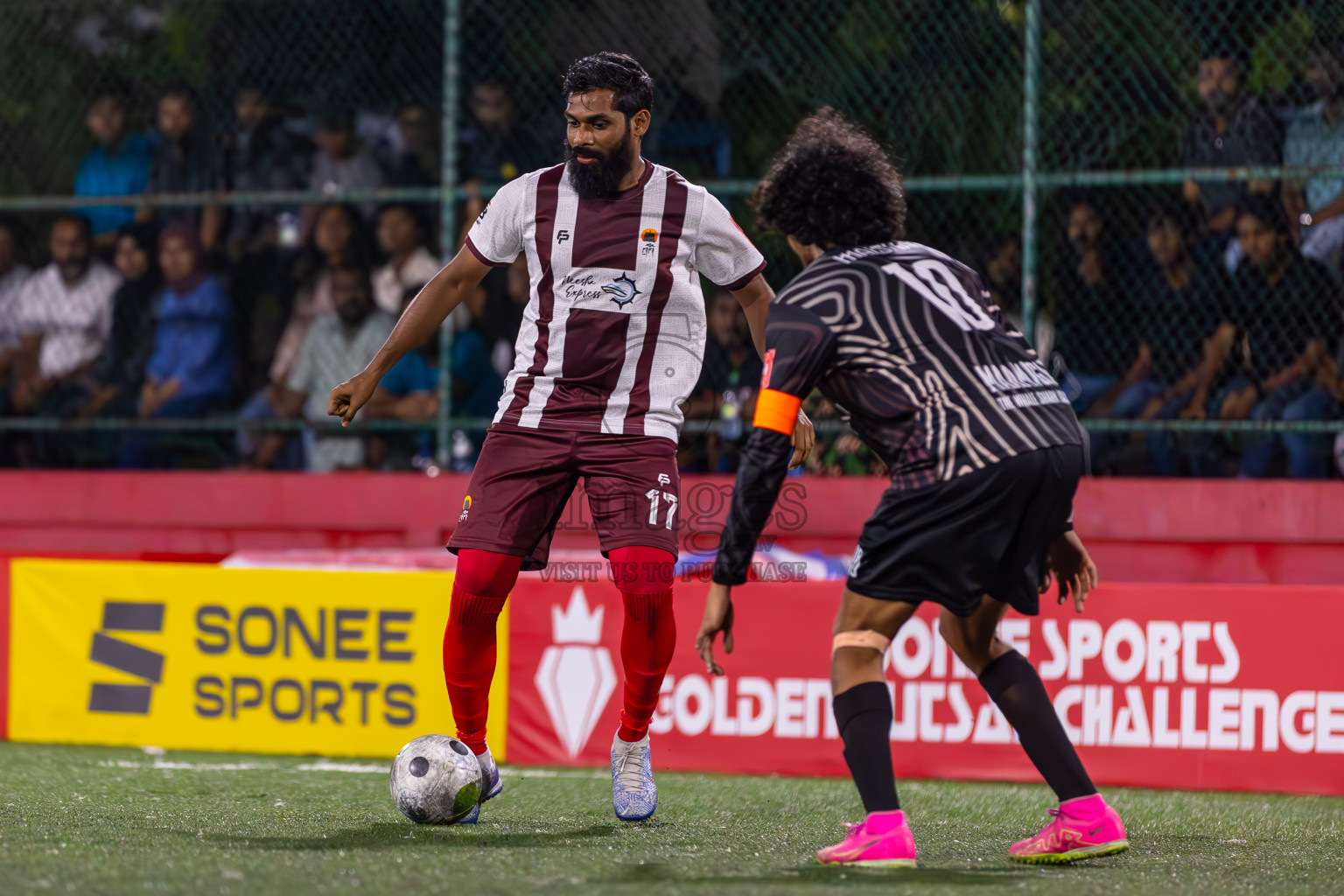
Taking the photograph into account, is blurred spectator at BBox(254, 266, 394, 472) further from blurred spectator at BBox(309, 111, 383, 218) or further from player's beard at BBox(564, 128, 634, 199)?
player's beard at BBox(564, 128, 634, 199)

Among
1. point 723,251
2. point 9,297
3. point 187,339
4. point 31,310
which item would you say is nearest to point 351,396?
point 723,251

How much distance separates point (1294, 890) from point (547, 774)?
3.24m

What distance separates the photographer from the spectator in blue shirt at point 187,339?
8.76 metres

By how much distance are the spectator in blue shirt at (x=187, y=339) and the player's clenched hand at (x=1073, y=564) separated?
588 cm

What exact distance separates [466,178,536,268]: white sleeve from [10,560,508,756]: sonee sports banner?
88.5 inches

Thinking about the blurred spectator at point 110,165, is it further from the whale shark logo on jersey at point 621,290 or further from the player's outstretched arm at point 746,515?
the player's outstretched arm at point 746,515

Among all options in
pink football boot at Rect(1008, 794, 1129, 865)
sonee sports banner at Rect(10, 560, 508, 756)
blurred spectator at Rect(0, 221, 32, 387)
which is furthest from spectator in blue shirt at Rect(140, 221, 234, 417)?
pink football boot at Rect(1008, 794, 1129, 865)

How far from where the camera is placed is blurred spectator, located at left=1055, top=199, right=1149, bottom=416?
24.2 ft

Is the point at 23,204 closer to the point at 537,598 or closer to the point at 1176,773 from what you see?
the point at 537,598

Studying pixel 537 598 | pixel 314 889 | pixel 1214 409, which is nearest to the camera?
pixel 314 889

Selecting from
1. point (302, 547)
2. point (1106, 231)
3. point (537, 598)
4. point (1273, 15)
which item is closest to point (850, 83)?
point (1106, 231)

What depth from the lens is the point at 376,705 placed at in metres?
6.59

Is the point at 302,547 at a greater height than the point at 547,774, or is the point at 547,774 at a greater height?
the point at 302,547

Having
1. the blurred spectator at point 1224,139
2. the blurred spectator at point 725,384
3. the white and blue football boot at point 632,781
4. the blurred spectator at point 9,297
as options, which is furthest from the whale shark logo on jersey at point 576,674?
the blurred spectator at point 9,297
